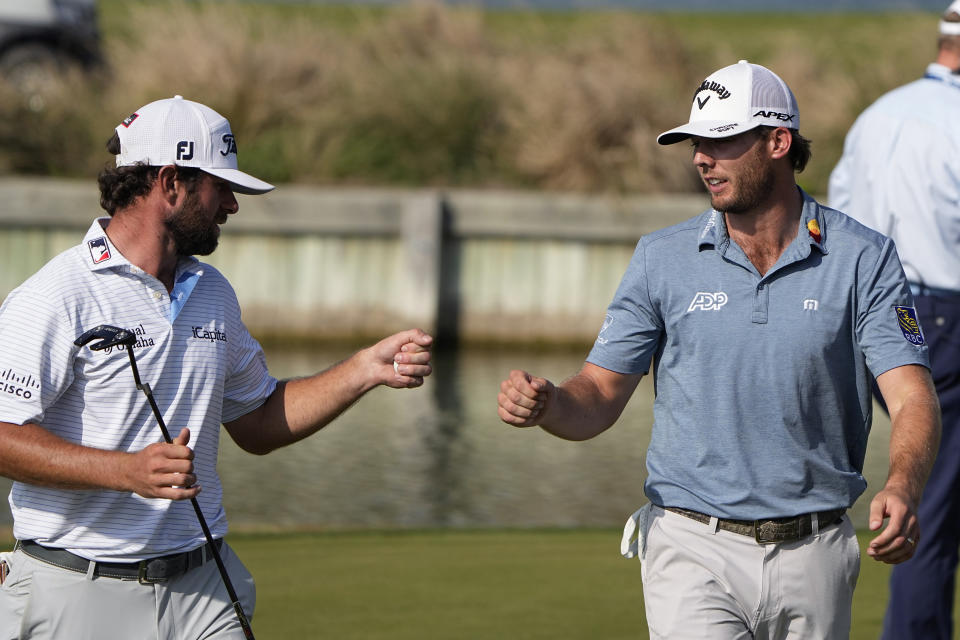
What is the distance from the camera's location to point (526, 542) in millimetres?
6844

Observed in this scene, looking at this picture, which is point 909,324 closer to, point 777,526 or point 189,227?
point 777,526

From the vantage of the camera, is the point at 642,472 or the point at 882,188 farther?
the point at 642,472

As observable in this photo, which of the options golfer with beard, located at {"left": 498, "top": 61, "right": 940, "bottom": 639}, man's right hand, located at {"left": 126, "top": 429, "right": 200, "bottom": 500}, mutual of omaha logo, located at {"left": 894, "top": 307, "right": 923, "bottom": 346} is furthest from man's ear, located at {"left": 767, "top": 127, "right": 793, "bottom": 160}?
man's right hand, located at {"left": 126, "top": 429, "right": 200, "bottom": 500}

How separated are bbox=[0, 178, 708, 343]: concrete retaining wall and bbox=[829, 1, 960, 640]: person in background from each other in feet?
23.3

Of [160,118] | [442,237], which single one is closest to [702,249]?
[160,118]

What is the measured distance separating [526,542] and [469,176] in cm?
773

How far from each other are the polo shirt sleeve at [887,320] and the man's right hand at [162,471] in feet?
5.46

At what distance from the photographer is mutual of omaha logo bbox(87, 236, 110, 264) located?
3498mm

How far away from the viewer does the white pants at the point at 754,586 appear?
3678mm

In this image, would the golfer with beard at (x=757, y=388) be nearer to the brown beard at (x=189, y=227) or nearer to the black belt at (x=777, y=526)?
the black belt at (x=777, y=526)

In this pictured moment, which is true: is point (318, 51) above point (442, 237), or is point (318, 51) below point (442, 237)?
above

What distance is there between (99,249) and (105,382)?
32 centimetres

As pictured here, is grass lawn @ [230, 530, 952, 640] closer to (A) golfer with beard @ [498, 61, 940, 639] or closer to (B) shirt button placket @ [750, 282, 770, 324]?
(A) golfer with beard @ [498, 61, 940, 639]

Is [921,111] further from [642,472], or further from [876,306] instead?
[642,472]
